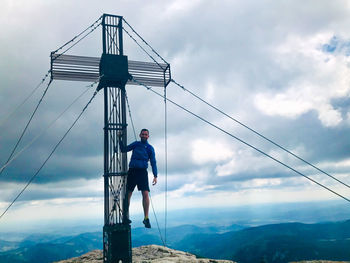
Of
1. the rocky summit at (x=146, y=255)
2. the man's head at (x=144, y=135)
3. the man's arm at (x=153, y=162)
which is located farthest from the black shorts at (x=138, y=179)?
the rocky summit at (x=146, y=255)

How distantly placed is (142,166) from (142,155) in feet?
1.62

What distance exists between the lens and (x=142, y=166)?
40.5 ft

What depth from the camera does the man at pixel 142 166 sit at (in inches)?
486

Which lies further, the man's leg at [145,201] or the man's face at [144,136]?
the man's face at [144,136]

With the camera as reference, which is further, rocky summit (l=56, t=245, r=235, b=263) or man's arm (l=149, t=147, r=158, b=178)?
rocky summit (l=56, t=245, r=235, b=263)

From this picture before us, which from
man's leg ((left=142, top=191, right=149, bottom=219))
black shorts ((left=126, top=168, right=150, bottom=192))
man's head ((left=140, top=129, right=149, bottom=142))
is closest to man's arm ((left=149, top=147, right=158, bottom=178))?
black shorts ((left=126, top=168, right=150, bottom=192))

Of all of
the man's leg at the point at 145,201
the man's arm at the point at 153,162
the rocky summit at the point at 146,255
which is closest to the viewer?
the man's leg at the point at 145,201

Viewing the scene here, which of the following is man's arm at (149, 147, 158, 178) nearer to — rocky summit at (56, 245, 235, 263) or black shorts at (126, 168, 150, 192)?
black shorts at (126, 168, 150, 192)

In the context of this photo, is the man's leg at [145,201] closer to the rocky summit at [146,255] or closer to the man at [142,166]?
the man at [142,166]

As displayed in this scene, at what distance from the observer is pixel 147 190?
1244 cm

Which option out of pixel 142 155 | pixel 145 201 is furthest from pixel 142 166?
pixel 145 201

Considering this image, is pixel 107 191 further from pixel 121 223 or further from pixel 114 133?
pixel 114 133

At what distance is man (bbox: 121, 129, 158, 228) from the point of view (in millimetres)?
12344

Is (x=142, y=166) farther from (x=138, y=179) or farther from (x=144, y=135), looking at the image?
(x=144, y=135)
